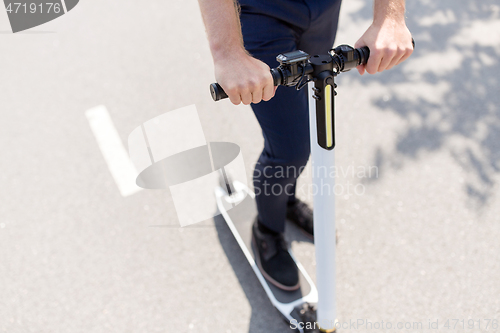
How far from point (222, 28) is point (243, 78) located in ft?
0.63

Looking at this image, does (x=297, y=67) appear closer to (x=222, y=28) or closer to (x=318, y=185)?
(x=222, y=28)

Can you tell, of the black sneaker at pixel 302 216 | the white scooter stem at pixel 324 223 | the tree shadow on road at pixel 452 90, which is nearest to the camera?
the white scooter stem at pixel 324 223

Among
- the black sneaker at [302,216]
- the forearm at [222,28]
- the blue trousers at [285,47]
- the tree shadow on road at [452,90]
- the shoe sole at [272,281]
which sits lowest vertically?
the shoe sole at [272,281]

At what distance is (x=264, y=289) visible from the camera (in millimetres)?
1864

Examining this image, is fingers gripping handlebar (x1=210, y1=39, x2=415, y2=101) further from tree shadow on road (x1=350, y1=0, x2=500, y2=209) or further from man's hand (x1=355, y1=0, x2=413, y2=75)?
tree shadow on road (x1=350, y1=0, x2=500, y2=209)

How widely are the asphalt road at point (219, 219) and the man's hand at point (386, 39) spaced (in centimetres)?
109

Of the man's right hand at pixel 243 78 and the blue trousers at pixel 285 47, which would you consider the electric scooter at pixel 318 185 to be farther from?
the blue trousers at pixel 285 47

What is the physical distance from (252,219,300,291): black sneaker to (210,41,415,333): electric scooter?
3 cm

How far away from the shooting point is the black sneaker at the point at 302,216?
2068 millimetres

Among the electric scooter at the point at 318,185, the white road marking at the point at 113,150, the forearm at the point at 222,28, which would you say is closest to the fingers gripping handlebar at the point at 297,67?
the electric scooter at the point at 318,185

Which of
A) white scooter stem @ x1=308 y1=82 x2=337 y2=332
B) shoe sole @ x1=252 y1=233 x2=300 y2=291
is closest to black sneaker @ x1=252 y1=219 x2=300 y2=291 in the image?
shoe sole @ x1=252 y1=233 x2=300 y2=291

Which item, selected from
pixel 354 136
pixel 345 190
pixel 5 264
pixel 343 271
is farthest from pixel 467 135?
pixel 5 264

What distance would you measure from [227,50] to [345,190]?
1382mm

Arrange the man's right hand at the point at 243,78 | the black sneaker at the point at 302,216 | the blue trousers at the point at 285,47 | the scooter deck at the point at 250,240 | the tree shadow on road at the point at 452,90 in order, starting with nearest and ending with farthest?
the man's right hand at the point at 243,78 → the blue trousers at the point at 285,47 → the scooter deck at the point at 250,240 → the black sneaker at the point at 302,216 → the tree shadow on road at the point at 452,90
